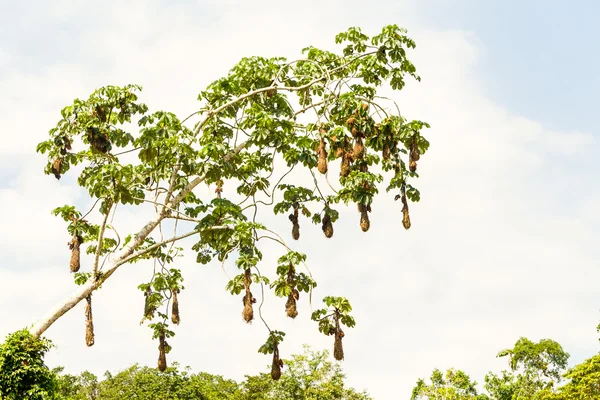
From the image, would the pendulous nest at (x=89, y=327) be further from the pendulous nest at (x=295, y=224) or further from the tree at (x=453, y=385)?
the tree at (x=453, y=385)

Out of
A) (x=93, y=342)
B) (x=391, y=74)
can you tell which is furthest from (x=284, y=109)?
(x=93, y=342)

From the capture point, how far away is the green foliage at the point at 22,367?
1266cm

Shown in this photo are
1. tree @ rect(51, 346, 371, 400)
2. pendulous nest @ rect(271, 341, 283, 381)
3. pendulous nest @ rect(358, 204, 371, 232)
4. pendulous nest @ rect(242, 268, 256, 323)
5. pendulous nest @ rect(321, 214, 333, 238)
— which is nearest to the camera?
pendulous nest @ rect(358, 204, 371, 232)

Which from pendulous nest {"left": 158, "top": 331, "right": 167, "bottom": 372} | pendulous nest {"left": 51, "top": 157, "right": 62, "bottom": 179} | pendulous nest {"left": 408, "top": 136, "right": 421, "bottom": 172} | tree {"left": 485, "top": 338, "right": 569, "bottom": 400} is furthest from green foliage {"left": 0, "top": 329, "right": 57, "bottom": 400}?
tree {"left": 485, "top": 338, "right": 569, "bottom": 400}

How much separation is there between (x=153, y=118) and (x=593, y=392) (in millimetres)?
23213

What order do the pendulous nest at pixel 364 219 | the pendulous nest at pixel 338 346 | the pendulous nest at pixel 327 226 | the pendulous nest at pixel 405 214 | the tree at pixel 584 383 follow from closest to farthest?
1. the pendulous nest at pixel 364 219
2. the pendulous nest at pixel 405 214
3. the pendulous nest at pixel 338 346
4. the pendulous nest at pixel 327 226
5. the tree at pixel 584 383

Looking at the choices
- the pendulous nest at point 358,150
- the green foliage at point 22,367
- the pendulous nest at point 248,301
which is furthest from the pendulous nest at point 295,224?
the green foliage at point 22,367

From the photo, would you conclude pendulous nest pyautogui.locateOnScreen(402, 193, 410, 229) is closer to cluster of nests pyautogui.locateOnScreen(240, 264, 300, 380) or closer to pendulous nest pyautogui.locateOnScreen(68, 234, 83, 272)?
cluster of nests pyautogui.locateOnScreen(240, 264, 300, 380)

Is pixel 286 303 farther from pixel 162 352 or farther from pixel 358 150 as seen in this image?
pixel 162 352

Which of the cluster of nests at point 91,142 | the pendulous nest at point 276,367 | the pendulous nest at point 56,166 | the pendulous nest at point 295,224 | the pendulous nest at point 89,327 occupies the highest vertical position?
the cluster of nests at point 91,142

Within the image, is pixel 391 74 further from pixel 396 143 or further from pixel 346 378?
pixel 346 378

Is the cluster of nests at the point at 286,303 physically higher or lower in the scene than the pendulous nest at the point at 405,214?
lower

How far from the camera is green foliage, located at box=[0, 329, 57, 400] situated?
12.7 metres

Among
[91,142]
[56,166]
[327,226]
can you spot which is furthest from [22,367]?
[327,226]
